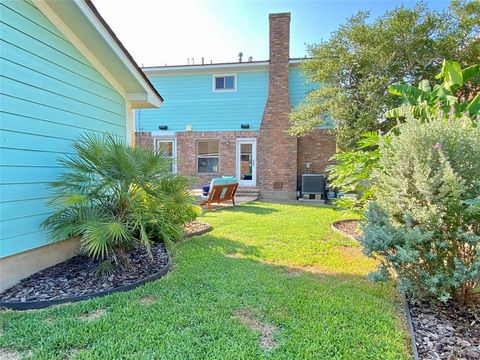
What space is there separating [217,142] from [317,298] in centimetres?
1206

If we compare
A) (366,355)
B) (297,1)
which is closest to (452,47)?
(297,1)

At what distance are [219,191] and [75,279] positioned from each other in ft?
21.2

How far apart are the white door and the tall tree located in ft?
14.3

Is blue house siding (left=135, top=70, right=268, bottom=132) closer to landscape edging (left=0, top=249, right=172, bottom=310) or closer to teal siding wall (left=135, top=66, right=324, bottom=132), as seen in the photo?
teal siding wall (left=135, top=66, right=324, bottom=132)

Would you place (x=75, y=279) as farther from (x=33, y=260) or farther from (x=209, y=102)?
(x=209, y=102)

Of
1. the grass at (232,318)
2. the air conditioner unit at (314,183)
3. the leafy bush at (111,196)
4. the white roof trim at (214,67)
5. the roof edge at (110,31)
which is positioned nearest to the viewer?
the grass at (232,318)

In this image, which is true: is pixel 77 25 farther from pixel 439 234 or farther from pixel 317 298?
pixel 439 234

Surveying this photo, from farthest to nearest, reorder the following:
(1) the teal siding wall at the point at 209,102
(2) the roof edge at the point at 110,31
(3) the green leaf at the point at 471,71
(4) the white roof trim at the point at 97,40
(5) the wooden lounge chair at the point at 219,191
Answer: (1) the teal siding wall at the point at 209,102 < (5) the wooden lounge chair at the point at 219,191 < (3) the green leaf at the point at 471,71 < (2) the roof edge at the point at 110,31 < (4) the white roof trim at the point at 97,40

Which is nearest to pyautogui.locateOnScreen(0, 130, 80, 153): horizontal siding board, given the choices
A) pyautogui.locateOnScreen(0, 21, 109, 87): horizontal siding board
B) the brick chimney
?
pyautogui.locateOnScreen(0, 21, 109, 87): horizontal siding board

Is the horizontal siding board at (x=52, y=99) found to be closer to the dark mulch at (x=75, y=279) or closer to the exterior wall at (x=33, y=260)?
the exterior wall at (x=33, y=260)

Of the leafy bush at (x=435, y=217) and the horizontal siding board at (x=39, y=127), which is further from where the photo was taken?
the horizontal siding board at (x=39, y=127)

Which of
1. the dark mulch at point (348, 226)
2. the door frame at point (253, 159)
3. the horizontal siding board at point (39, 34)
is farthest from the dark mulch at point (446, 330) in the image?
the door frame at point (253, 159)

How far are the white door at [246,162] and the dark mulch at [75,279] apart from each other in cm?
991

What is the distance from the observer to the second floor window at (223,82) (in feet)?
47.8
